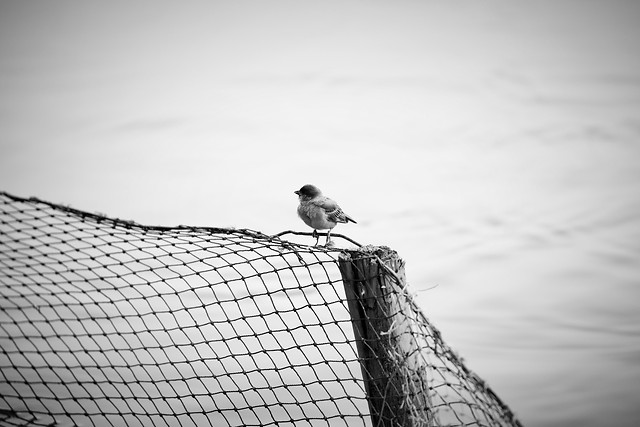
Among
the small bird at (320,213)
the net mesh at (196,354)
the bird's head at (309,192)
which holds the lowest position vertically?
the net mesh at (196,354)

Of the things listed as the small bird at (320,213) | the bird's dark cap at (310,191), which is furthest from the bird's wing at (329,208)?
the bird's dark cap at (310,191)

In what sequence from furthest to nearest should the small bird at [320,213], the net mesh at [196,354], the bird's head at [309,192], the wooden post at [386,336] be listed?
the bird's head at [309,192], the small bird at [320,213], the net mesh at [196,354], the wooden post at [386,336]

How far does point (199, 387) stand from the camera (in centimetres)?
542

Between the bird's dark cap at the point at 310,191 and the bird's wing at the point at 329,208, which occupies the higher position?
the bird's dark cap at the point at 310,191

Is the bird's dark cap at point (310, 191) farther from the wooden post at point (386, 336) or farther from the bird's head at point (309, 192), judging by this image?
the wooden post at point (386, 336)

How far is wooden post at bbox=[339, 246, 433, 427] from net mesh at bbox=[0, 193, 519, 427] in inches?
1.6

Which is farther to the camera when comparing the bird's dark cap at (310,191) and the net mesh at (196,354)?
the bird's dark cap at (310,191)

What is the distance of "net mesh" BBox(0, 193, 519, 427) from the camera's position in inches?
109

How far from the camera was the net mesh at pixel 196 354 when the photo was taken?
9.12 ft

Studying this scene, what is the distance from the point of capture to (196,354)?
598 cm

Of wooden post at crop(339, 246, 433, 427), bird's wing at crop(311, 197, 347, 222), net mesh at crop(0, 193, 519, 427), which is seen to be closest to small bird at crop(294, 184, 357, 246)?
bird's wing at crop(311, 197, 347, 222)

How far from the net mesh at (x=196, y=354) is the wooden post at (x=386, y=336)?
39 millimetres

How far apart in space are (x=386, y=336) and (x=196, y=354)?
12.9ft

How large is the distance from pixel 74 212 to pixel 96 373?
2544 mm
